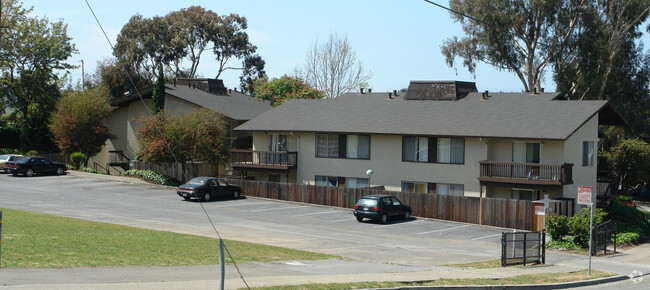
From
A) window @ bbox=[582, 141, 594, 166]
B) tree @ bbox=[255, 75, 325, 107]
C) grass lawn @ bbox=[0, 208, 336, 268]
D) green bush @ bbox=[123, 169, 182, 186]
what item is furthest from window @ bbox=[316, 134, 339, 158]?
grass lawn @ bbox=[0, 208, 336, 268]

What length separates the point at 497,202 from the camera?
3325 centimetres

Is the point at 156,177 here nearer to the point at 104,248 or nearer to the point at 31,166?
the point at 31,166

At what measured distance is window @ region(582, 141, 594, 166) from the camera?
127 ft

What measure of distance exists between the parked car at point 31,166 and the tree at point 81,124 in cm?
397

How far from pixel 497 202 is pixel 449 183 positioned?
6286mm

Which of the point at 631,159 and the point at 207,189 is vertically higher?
the point at 631,159

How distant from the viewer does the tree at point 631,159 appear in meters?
60.4

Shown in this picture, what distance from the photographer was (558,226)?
1044 inches

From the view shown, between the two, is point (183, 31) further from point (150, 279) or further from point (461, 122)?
point (150, 279)

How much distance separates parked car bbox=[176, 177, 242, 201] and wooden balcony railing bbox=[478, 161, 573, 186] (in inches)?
585

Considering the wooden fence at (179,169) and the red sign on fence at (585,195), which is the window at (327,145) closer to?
the wooden fence at (179,169)

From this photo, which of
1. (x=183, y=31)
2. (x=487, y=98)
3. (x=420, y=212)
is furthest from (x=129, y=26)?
(x=420, y=212)

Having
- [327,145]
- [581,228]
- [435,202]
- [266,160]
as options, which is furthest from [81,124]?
[581,228]

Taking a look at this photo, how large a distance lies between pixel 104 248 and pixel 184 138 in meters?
26.9
